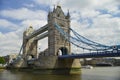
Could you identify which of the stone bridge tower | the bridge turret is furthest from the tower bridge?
the bridge turret

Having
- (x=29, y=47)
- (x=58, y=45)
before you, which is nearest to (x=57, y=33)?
(x=58, y=45)

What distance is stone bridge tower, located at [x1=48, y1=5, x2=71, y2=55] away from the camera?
179ft

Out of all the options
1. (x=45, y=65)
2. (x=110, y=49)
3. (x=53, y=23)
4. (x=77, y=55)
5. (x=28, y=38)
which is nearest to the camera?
(x=110, y=49)

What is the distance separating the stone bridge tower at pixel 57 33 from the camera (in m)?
54.7

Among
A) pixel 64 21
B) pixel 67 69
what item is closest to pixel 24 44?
pixel 64 21

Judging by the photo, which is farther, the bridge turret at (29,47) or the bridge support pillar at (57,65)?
the bridge turret at (29,47)

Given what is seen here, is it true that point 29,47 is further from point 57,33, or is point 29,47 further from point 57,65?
point 57,65

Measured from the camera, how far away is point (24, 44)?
3118 inches

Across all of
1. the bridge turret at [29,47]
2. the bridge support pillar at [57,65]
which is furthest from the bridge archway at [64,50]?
the bridge turret at [29,47]

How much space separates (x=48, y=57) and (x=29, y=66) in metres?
21.3

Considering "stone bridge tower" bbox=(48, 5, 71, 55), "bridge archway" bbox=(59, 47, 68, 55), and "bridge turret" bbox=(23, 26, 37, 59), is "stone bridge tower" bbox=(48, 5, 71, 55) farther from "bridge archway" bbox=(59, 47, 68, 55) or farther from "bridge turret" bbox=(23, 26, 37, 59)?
"bridge turret" bbox=(23, 26, 37, 59)

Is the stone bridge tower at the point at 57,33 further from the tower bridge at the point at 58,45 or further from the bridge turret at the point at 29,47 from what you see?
the bridge turret at the point at 29,47

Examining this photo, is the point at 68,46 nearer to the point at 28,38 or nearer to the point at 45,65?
the point at 45,65

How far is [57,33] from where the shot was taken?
55.3m
